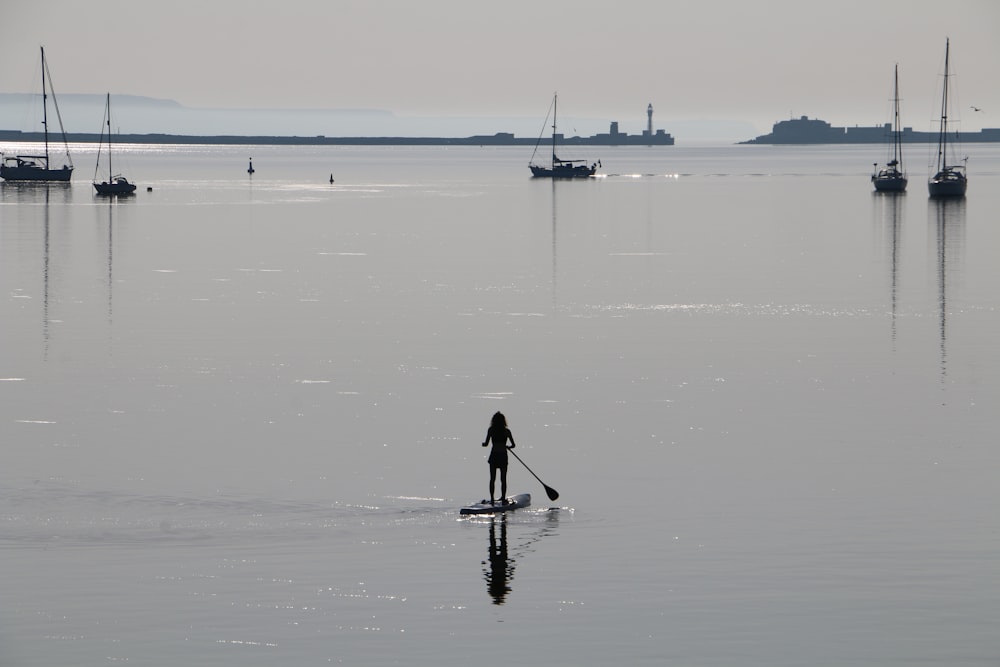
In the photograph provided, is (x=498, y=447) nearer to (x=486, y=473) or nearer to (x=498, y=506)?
(x=498, y=506)

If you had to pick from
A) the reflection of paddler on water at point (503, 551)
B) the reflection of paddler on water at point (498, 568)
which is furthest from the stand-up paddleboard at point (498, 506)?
the reflection of paddler on water at point (498, 568)

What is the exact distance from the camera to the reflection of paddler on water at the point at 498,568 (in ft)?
84.9

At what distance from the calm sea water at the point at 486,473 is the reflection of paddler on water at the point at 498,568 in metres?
0.08

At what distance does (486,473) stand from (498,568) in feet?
25.2

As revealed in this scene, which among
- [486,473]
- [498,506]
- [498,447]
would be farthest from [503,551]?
[486,473]

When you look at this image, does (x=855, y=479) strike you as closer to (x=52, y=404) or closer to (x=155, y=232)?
(x=52, y=404)

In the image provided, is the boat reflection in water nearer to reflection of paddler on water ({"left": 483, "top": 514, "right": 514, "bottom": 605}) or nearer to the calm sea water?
the calm sea water

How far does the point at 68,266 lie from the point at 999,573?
73454 mm

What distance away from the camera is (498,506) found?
31.3m

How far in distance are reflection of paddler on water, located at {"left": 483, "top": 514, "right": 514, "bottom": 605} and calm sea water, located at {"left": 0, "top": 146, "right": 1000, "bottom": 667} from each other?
0.08 meters

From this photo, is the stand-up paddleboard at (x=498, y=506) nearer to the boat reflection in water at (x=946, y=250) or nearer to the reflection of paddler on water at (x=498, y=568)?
the reflection of paddler on water at (x=498, y=568)

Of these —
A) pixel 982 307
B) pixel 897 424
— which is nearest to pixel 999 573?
pixel 897 424

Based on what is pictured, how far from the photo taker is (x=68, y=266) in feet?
299

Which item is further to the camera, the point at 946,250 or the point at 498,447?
the point at 946,250
